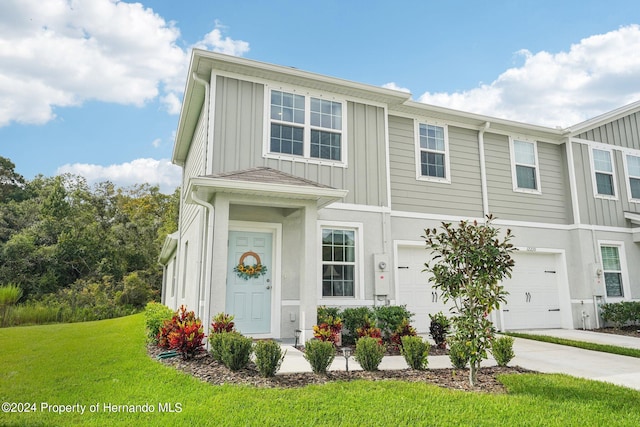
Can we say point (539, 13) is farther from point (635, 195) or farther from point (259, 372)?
point (259, 372)

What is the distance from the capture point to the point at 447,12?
1041 centimetres

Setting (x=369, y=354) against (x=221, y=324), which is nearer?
(x=369, y=354)

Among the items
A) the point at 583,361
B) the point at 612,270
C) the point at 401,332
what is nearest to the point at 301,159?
the point at 401,332

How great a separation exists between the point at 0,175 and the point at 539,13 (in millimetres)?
34351

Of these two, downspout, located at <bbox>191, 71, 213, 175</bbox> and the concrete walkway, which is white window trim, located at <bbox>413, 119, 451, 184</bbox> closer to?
the concrete walkway

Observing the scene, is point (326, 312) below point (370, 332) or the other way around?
the other way around

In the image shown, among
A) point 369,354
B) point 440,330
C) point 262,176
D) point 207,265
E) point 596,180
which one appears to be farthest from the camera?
point 596,180

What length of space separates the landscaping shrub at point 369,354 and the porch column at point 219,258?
2.33 meters

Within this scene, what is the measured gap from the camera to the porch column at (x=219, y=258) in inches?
244

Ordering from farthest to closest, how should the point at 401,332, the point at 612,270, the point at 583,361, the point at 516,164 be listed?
the point at 612,270
the point at 516,164
the point at 401,332
the point at 583,361

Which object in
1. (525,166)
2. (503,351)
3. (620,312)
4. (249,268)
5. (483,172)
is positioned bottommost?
(503,351)

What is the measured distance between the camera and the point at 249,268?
299 inches

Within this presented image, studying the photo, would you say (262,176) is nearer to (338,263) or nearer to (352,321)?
(338,263)

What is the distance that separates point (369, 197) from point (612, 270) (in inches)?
316
